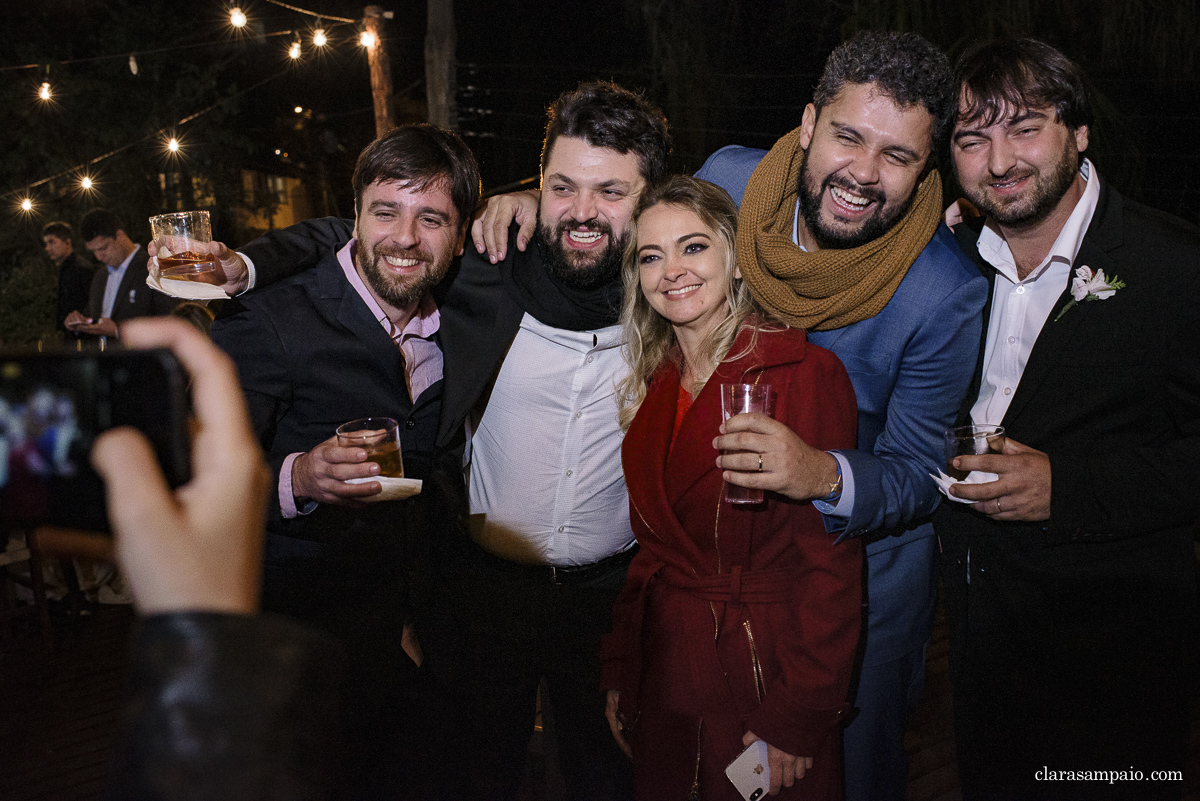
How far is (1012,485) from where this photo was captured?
72.7 inches

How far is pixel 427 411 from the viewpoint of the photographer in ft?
7.86

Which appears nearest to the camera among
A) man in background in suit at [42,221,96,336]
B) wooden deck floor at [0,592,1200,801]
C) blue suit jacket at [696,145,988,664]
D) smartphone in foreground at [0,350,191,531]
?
smartphone in foreground at [0,350,191,531]

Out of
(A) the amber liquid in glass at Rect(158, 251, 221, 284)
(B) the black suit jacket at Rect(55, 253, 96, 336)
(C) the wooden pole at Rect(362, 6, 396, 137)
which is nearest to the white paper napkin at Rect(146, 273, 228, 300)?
(A) the amber liquid in glass at Rect(158, 251, 221, 284)

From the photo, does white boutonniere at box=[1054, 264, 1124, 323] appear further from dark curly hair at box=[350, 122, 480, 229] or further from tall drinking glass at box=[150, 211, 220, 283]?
tall drinking glass at box=[150, 211, 220, 283]

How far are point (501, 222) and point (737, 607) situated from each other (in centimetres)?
149

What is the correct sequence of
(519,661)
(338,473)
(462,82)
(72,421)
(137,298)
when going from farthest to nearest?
(462,82), (137,298), (519,661), (338,473), (72,421)

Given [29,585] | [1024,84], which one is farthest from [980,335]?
[29,585]

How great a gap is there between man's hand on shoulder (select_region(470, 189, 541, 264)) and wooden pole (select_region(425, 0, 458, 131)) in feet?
20.1

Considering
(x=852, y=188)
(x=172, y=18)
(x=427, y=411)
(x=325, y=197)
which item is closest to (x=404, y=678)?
(x=427, y=411)

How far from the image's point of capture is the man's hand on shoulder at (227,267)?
223 cm

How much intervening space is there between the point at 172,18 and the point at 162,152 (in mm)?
2383

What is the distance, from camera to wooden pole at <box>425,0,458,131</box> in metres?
8.22

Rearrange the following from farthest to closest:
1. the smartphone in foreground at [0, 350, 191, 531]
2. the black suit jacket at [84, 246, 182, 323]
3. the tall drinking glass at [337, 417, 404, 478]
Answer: the black suit jacket at [84, 246, 182, 323] < the tall drinking glass at [337, 417, 404, 478] < the smartphone in foreground at [0, 350, 191, 531]

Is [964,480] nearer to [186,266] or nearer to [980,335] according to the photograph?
[980,335]
